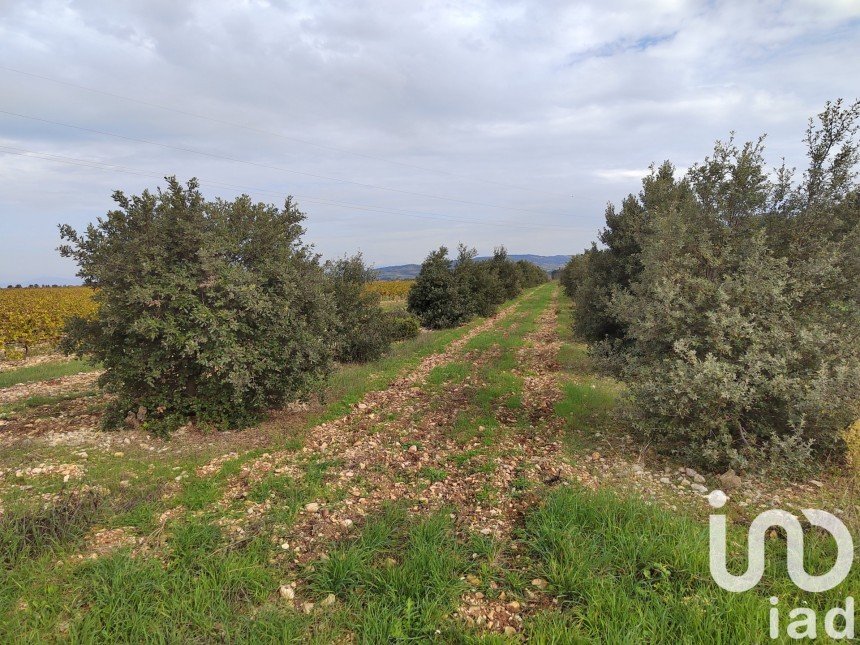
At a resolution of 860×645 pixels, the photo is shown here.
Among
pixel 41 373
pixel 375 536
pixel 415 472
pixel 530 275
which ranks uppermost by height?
pixel 530 275

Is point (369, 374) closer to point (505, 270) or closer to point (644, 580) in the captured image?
point (644, 580)

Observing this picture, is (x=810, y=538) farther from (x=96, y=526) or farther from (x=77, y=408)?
(x=77, y=408)

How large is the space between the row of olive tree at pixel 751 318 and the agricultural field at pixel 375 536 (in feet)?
2.09

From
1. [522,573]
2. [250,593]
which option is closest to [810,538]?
[522,573]

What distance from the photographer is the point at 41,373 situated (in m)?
12.6

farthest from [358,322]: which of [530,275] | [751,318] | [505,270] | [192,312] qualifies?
[530,275]

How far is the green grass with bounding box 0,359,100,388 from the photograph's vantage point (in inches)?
463

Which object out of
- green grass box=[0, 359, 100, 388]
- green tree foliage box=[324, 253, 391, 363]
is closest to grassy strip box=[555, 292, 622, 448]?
green tree foliage box=[324, 253, 391, 363]

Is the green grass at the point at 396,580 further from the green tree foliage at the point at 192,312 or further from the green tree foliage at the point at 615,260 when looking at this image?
the green tree foliage at the point at 615,260

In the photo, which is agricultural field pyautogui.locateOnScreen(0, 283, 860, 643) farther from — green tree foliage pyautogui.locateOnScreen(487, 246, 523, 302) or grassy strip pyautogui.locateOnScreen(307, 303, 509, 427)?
green tree foliage pyautogui.locateOnScreen(487, 246, 523, 302)

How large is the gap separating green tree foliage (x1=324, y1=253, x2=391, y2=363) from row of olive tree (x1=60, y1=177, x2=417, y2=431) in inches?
224

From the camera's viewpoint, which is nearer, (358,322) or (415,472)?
(415,472)

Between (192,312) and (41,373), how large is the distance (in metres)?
10.3

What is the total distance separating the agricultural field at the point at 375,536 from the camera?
10.4ft
